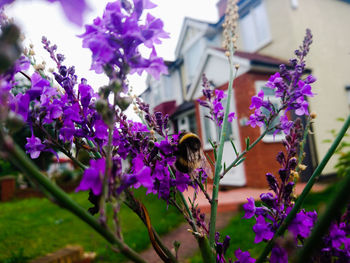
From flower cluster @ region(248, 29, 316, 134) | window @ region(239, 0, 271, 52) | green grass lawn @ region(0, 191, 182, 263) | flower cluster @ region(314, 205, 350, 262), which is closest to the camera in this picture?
flower cluster @ region(314, 205, 350, 262)

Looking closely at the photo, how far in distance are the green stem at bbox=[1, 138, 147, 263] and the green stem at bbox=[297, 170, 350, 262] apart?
21 centimetres

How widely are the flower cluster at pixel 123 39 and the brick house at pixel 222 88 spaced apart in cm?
36

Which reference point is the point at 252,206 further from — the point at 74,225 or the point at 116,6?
the point at 74,225

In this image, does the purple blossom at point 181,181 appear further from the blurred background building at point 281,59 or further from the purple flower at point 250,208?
the blurred background building at point 281,59

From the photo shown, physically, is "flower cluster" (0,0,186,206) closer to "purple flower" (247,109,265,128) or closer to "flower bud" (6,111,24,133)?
"flower bud" (6,111,24,133)

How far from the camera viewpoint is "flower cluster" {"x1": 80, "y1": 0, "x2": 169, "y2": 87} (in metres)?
0.44

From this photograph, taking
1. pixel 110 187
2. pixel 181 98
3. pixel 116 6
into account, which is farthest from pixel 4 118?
pixel 181 98

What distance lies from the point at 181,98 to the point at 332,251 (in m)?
13.0

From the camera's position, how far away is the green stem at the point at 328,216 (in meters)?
0.26

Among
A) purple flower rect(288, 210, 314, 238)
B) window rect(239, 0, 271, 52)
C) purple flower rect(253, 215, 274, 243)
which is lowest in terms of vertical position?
purple flower rect(253, 215, 274, 243)

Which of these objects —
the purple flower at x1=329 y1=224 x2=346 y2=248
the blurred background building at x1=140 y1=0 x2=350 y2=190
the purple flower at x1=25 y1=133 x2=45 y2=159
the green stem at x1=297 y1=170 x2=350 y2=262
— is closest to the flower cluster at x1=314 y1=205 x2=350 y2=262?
the purple flower at x1=329 y1=224 x2=346 y2=248

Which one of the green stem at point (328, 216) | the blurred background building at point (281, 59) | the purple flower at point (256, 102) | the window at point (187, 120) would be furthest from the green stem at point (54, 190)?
the window at point (187, 120)

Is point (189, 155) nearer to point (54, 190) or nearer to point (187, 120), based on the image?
point (54, 190)

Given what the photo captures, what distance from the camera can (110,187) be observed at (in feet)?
1.30
